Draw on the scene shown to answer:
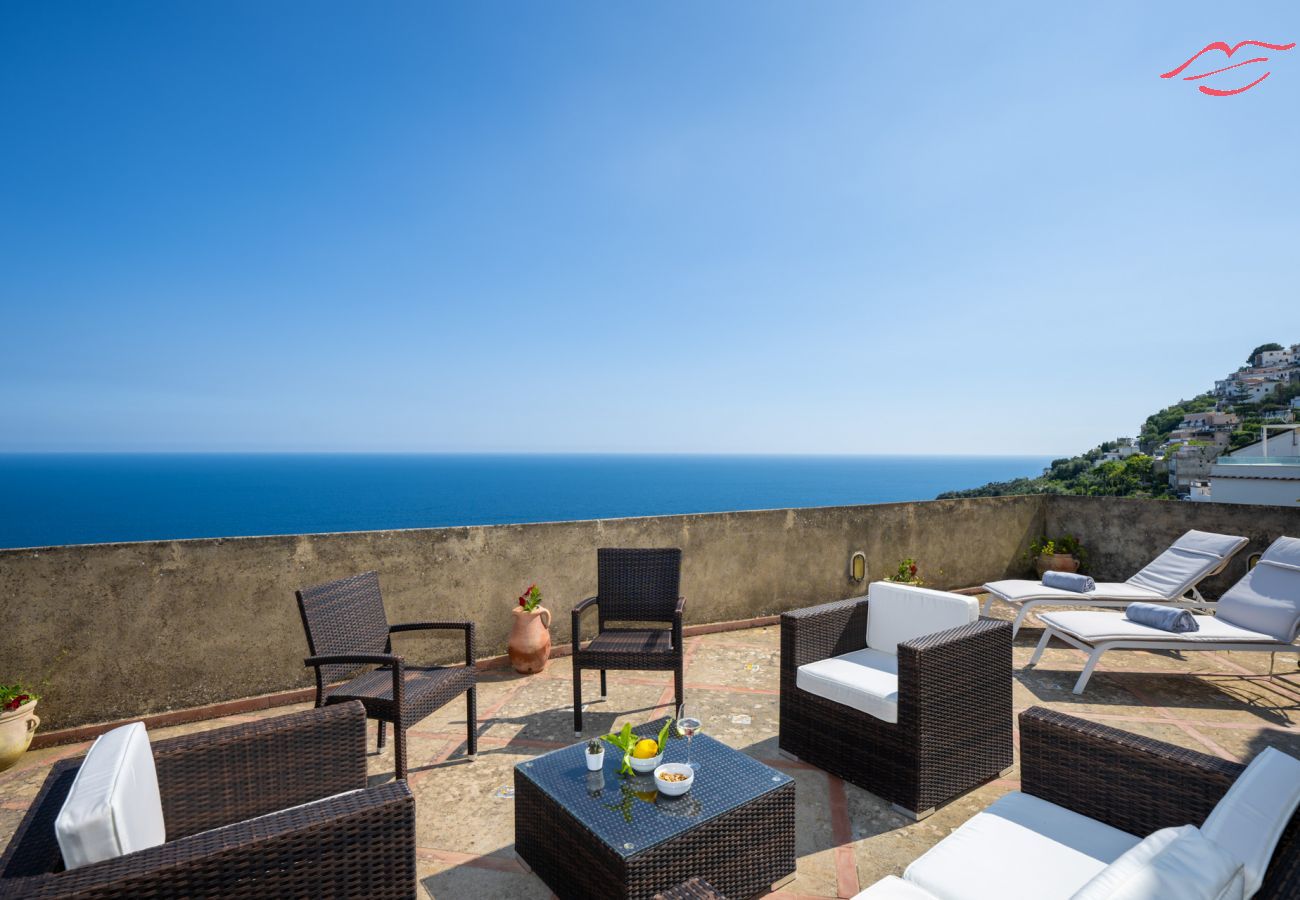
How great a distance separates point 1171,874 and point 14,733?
4.91 m

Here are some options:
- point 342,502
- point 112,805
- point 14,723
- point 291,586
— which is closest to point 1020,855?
point 112,805

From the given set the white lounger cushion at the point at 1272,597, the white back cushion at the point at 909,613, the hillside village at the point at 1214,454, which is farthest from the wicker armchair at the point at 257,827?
the hillside village at the point at 1214,454

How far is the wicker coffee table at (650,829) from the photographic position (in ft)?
5.68

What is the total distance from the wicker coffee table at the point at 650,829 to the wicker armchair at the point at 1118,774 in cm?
86

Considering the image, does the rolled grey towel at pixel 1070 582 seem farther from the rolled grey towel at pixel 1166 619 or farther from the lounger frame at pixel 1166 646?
the lounger frame at pixel 1166 646

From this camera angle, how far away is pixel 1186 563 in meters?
4.74

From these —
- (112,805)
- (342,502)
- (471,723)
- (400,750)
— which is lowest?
(342,502)

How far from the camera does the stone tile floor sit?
2258 millimetres

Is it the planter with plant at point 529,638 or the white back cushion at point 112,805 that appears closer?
the white back cushion at point 112,805

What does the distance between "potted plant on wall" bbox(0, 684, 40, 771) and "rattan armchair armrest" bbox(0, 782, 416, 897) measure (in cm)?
297

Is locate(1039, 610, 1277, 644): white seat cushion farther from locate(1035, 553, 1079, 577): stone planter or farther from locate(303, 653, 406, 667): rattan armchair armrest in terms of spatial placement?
locate(303, 653, 406, 667): rattan armchair armrest

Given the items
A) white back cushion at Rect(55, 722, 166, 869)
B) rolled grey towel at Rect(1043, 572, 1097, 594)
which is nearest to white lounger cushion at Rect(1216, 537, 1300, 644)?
rolled grey towel at Rect(1043, 572, 1097, 594)

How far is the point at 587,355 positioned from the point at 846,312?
2179 centimetres

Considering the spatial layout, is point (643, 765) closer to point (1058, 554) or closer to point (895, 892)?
point (895, 892)
